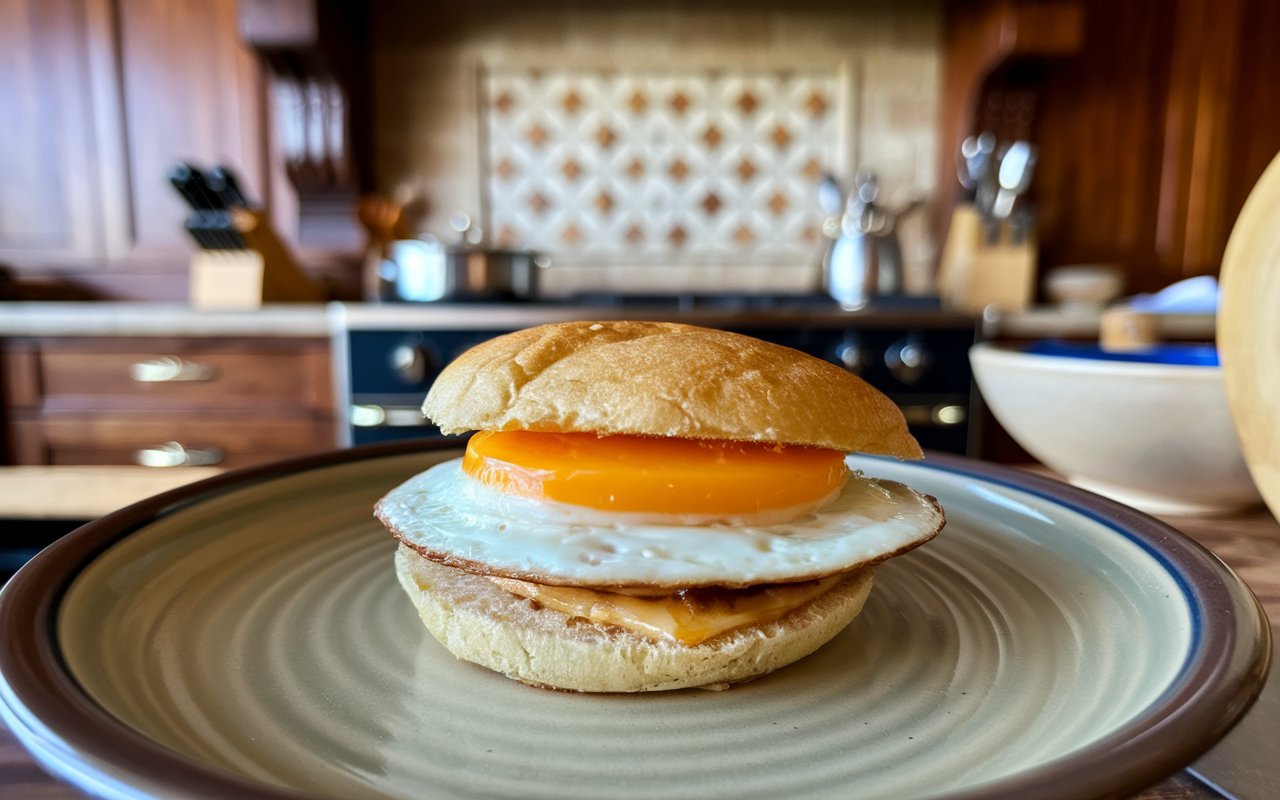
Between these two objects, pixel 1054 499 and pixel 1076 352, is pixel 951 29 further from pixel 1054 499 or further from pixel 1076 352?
pixel 1054 499

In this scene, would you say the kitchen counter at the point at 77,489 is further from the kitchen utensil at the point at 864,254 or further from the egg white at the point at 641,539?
the kitchen utensil at the point at 864,254

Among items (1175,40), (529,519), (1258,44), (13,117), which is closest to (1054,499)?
(529,519)

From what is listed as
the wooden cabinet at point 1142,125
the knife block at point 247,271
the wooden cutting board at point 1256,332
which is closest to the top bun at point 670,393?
the wooden cutting board at point 1256,332

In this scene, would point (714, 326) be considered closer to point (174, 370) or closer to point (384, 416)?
point (384, 416)

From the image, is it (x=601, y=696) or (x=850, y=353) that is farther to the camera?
(x=850, y=353)

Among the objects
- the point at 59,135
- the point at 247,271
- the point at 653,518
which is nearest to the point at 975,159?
the point at 247,271

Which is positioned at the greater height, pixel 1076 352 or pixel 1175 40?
pixel 1175 40

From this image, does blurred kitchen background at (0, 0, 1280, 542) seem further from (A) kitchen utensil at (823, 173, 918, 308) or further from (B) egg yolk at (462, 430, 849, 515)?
(B) egg yolk at (462, 430, 849, 515)

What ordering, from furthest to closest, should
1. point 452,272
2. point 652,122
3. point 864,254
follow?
point 652,122
point 864,254
point 452,272
